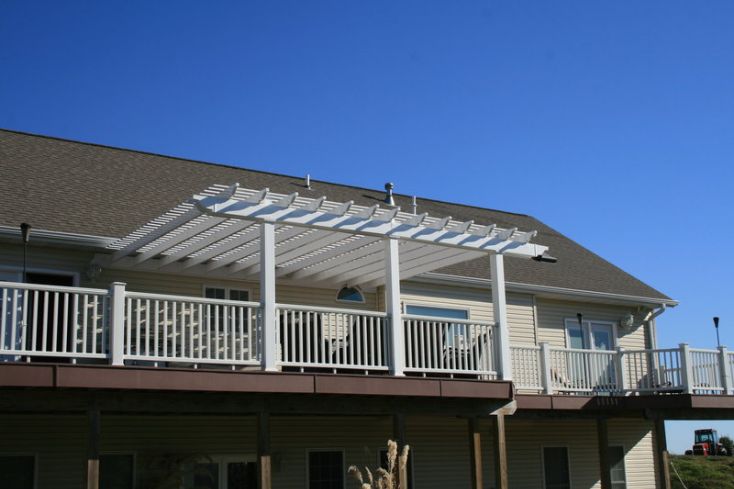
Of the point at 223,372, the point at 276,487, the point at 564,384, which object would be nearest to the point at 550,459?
the point at 564,384

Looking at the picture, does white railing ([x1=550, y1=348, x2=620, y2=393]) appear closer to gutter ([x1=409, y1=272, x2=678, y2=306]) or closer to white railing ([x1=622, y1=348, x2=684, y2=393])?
white railing ([x1=622, y1=348, x2=684, y2=393])

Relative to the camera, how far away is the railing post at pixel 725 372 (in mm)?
19219

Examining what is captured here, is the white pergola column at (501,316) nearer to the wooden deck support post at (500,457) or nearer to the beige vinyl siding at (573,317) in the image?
the wooden deck support post at (500,457)

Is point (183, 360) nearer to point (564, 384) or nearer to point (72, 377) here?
point (72, 377)

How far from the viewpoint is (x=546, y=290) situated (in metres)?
21.2

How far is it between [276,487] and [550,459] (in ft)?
23.4

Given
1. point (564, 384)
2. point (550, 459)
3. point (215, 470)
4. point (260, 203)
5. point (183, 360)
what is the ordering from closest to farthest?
point (183, 360) < point (260, 203) < point (215, 470) < point (564, 384) < point (550, 459)

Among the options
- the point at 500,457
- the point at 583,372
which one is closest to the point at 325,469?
the point at 500,457

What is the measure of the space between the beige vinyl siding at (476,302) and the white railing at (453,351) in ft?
10.5

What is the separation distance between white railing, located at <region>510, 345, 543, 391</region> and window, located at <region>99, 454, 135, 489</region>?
6.90 meters

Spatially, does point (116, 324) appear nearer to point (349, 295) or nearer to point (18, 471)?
point (18, 471)

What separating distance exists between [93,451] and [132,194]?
7.30m

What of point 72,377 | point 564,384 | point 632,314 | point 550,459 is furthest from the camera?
point 632,314

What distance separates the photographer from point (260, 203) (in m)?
13.4
